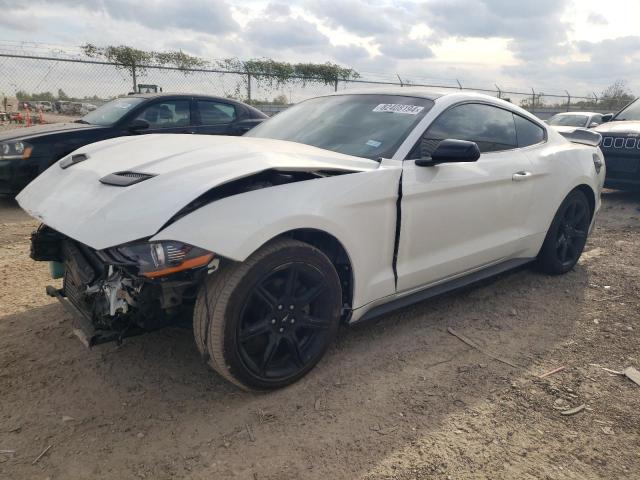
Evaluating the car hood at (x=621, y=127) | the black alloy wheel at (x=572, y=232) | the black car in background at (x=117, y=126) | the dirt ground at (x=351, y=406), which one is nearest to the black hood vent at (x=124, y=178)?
the dirt ground at (x=351, y=406)

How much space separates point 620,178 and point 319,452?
277 inches

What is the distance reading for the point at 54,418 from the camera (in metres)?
2.31

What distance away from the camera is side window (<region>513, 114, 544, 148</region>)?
3.83 m

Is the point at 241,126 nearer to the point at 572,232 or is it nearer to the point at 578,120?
the point at 572,232

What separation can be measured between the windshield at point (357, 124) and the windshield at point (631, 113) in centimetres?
652

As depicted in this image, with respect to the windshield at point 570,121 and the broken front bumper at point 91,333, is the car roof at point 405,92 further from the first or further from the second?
the windshield at point 570,121

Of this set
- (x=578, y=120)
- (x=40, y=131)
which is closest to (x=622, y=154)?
(x=578, y=120)

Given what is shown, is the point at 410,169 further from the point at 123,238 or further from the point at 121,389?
the point at 121,389

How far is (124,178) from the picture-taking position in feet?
7.76

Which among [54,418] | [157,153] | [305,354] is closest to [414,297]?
[305,354]

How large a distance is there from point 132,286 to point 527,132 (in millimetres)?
3220

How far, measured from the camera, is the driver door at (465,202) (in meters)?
2.89

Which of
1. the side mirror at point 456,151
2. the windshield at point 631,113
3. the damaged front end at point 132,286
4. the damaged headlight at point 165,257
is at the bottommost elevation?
the damaged front end at point 132,286

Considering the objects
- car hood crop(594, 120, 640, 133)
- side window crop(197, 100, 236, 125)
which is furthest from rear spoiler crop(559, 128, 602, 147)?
side window crop(197, 100, 236, 125)
